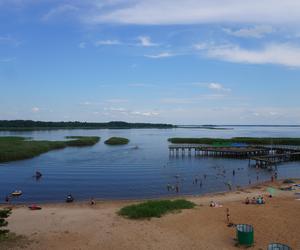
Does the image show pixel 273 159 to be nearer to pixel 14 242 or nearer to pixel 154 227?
pixel 154 227

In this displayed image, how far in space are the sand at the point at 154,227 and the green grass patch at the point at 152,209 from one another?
0.72 m

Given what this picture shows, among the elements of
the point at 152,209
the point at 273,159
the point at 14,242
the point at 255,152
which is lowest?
the point at 14,242

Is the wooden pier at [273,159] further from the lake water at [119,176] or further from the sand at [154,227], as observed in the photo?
the sand at [154,227]

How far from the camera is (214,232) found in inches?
926

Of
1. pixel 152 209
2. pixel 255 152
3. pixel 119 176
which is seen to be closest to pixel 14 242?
pixel 152 209

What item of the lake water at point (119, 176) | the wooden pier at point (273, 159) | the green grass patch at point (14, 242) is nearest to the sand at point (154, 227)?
the green grass patch at point (14, 242)

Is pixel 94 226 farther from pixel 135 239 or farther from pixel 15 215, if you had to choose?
pixel 15 215

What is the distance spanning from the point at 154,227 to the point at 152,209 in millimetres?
3707

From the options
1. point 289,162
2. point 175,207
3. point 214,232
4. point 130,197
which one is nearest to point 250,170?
point 289,162

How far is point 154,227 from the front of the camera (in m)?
24.4

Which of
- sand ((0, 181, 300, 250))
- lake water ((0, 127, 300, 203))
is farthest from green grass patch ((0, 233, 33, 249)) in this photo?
lake water ((0, 127, 300, 203))

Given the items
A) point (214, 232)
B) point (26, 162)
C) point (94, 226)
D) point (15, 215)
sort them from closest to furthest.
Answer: point (214, 232), point (94, 226), point (15, 215), point (26, 162)

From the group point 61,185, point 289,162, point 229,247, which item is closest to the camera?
point 229,247

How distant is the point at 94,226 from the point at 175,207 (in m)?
7.88
